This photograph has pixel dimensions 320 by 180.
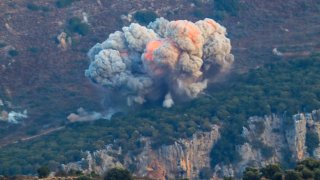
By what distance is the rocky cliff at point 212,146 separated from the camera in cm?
17388

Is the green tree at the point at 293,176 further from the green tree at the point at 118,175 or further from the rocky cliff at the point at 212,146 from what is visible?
the rocky cliff at the point at 212,146

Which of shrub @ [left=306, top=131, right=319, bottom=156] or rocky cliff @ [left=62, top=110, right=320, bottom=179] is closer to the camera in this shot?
rocky cliff @ [left=62, top=110, right=320, bottom=179]

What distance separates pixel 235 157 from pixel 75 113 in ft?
87.0

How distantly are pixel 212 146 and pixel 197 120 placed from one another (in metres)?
4.63

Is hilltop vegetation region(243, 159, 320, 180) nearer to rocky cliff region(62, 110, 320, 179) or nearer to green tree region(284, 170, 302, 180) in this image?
green tree region(284, 170, 302, 180)

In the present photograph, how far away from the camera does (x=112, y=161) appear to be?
17350cm

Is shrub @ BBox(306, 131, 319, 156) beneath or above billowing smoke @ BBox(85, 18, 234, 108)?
beneath

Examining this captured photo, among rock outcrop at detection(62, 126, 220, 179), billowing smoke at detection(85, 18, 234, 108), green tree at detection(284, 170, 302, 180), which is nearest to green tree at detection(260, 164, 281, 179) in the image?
green tree at detection(284, 170, 302, 180)

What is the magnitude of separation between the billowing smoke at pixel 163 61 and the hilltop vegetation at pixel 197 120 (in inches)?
93.6

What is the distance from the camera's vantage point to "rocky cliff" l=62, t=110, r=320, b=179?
570 feet

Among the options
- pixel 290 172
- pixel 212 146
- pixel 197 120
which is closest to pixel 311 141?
pixel 212 146

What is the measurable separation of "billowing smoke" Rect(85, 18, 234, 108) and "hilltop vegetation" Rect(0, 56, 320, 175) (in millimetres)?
2377

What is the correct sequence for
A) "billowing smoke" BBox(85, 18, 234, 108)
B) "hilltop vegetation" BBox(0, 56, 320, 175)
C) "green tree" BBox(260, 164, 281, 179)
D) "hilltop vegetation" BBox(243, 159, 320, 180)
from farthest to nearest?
1. "billowing smoke" BBox(85, 18, 234, 108)
2. "hilltop vegetation" BBox(0, 56, 320, 175)
3. "green tree" BBox(260, 164, 281, 179)
4. "hilltop vegetation" BBox(243, 159, 320, 180)

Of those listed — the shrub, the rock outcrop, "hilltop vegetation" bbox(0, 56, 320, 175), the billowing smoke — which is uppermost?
the billowing smoke
